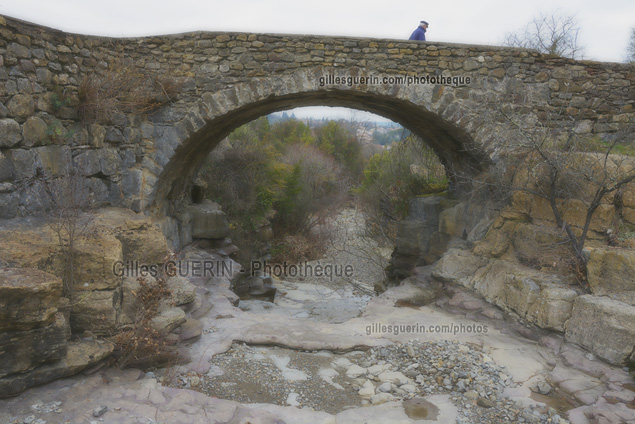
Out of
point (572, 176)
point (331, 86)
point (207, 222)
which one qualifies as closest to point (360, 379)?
point (572, 176)

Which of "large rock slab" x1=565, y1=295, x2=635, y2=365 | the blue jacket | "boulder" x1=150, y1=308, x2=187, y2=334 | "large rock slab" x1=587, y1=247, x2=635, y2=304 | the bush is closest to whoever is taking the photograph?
"large rock slab" x1=565, y1=295, x2=635, y2=365

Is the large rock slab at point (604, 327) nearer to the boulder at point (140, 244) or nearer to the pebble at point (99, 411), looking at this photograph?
the pebble at point (99, 411)

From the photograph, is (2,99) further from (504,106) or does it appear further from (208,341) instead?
(504,106)

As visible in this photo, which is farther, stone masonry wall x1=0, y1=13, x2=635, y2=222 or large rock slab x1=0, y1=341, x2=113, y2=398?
stone masonry wall x1=0, y1=13, x2=635, y2=222

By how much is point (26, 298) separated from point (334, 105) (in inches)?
247

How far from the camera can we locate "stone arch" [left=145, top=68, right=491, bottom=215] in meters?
6.26

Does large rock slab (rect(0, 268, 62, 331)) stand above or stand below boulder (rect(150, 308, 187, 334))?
above

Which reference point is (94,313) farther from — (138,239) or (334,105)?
(334,105)

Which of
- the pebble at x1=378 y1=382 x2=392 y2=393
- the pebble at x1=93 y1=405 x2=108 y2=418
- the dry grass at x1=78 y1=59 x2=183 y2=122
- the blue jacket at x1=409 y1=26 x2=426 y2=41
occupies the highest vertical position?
the blue jacket at x1=409 y1=26 x2=426 y2=41

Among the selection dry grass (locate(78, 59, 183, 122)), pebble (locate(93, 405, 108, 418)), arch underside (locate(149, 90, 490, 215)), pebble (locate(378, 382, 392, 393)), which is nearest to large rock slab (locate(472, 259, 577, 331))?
arch underside (locate(149, 90, 490, 215))

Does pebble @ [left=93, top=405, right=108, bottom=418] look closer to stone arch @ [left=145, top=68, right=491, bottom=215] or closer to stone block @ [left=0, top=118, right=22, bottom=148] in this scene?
stone block @ [left=0, top=118, right=22, bottom=148]

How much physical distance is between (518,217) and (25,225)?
6.09 metres

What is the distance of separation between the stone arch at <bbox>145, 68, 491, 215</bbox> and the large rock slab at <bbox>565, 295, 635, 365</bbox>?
113 inches

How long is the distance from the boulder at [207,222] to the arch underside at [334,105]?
51cm
